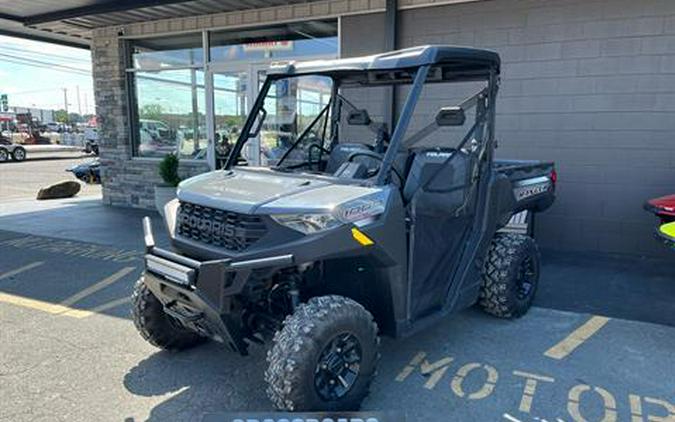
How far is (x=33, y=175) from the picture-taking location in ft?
65.5

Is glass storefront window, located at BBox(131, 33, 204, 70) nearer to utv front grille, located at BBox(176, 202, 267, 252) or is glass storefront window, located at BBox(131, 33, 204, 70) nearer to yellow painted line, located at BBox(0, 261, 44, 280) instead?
yellow painted line, located at BBox(0, 261, 44, 280)

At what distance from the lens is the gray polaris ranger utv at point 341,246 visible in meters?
2.75

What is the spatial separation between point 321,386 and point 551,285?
3535mm

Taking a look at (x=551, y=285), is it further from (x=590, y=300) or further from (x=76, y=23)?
(x=76, y=23)

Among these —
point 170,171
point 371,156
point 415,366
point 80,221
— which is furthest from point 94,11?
point 415,366

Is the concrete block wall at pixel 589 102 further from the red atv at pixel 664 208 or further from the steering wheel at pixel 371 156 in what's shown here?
the steering wheel at pixel 371 156

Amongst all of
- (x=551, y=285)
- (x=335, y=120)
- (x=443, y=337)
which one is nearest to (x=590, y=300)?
(x=551, y=285)

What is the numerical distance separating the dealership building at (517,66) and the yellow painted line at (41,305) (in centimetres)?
219

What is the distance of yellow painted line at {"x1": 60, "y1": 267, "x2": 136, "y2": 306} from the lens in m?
4.88

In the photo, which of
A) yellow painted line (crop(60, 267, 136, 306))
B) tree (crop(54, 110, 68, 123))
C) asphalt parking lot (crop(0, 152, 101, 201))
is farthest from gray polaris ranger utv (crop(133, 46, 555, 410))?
tree (crop(54, 110, 68, 123))

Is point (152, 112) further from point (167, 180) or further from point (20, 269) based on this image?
point (20, 269)

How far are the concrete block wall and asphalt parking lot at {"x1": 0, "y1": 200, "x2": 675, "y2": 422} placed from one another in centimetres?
135

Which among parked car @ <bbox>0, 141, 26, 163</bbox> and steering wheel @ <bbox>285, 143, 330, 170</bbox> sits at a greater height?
steering wheel @ <bbox>285, 143, 330, 170</bbox>

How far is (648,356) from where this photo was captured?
3.78 m
